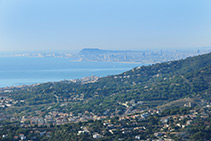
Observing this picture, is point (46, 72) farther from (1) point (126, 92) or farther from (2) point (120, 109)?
(2) point (120, 109)

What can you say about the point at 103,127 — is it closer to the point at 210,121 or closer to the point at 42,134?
the point at 42,134

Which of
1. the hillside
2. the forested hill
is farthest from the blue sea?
A: the hillside

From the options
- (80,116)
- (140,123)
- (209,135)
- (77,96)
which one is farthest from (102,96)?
(209,135)

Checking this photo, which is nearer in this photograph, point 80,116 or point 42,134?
point 42,134

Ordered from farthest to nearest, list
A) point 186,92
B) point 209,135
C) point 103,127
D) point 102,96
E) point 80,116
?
point 102,96
point 186,92
point 80,116
point 103,127
point 209,135

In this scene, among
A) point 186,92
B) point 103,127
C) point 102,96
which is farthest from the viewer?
point 102,96

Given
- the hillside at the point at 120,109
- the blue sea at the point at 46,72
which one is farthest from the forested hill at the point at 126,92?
the blue sea at the point at 46,72
